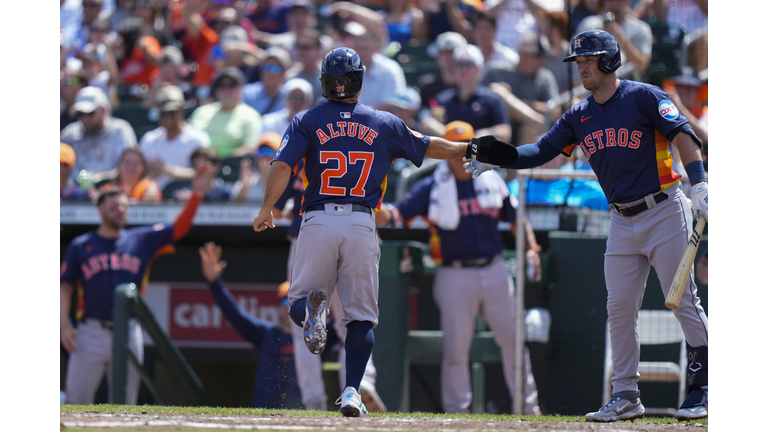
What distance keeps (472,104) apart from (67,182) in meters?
4.00

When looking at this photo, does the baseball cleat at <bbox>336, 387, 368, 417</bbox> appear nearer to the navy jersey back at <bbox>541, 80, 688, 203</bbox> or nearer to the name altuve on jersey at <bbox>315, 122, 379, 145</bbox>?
the name altuve on jersey at <bbox>315, 122, 379, 145</bbox>

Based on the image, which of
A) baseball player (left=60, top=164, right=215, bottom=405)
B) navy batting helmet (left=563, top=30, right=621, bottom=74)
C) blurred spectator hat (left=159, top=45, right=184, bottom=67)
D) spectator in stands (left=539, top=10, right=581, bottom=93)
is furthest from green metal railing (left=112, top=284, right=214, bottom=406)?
spectator in stands (left=539, top=10, right=581, bottom=93)

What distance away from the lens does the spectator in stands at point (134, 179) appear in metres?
8.34

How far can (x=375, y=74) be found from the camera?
854 cm

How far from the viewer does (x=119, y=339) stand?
7.39 meters

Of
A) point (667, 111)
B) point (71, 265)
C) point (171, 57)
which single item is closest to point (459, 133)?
point (667, 111)

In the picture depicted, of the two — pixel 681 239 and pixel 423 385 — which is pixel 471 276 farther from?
pixel 681 239

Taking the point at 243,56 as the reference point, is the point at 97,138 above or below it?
below

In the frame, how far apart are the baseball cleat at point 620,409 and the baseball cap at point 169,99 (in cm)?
574

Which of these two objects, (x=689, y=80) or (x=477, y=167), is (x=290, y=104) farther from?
(x=477, y=167)

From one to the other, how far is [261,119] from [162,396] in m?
2.91

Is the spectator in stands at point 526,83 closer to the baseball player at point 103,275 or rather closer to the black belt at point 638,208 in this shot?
the baseball player at point 103,275

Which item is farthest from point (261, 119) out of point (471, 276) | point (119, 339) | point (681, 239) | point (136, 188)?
point (681, 239)

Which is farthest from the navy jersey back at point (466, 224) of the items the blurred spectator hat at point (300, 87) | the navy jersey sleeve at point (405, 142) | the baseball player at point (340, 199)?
the baseball player at point (340, 199)
